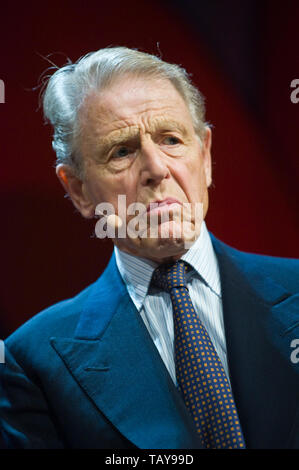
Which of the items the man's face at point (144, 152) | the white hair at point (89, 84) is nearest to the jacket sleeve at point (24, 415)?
the man's face at point (144, 152)

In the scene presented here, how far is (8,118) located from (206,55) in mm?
681

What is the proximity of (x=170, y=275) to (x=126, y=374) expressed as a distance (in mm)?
269

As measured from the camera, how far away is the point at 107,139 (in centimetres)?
159

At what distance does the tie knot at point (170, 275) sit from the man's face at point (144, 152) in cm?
3

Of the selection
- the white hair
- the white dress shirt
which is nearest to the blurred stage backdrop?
the white hair

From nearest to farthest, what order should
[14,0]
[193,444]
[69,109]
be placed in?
[193,444] < [69,109] < [14,0]

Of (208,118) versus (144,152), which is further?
(208,118)

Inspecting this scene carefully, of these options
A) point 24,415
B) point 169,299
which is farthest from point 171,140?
point 24,415

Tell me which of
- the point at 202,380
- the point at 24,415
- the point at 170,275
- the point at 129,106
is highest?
the point at 129,106

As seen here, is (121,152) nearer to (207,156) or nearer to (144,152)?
(144,152)

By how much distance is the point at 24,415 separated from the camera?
156cm

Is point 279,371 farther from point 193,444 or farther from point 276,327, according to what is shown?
point 193,444

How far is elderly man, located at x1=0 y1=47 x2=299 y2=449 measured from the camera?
144cm

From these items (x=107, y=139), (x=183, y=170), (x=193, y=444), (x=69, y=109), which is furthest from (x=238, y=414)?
(x=69, y=109)
